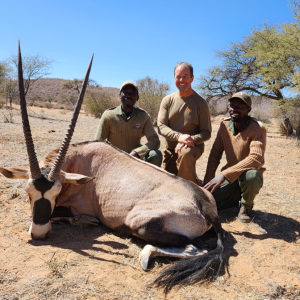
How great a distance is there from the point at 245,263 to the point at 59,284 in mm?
2081

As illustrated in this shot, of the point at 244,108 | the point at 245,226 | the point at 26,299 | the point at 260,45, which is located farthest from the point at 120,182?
the point at 260,45

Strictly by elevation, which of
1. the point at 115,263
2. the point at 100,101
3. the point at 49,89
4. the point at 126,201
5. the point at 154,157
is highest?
the point at 49,89

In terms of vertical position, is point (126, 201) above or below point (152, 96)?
below

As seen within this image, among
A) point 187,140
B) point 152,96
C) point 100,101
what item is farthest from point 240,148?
point 100,101

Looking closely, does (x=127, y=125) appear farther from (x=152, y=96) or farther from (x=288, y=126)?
(x=288, y=126)

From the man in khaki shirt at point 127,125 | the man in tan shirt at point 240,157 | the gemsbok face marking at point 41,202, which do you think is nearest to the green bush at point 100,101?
the man in khaki shirt at point 127,125

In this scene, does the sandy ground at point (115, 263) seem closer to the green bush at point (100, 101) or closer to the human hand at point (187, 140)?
the human hand at point (187, 140)

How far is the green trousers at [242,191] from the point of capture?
4.07 meters

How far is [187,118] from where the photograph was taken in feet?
16.9

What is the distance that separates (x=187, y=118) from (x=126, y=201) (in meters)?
2.36

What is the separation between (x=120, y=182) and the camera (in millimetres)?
3670

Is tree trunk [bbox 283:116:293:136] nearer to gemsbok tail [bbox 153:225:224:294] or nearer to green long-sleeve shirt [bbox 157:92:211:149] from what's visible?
green long-sleeve shirt [bbox 157:92:211:149]

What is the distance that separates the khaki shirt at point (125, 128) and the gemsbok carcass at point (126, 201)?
1.13 meters

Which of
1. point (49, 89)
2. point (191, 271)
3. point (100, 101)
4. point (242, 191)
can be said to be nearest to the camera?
point (191, 271)
